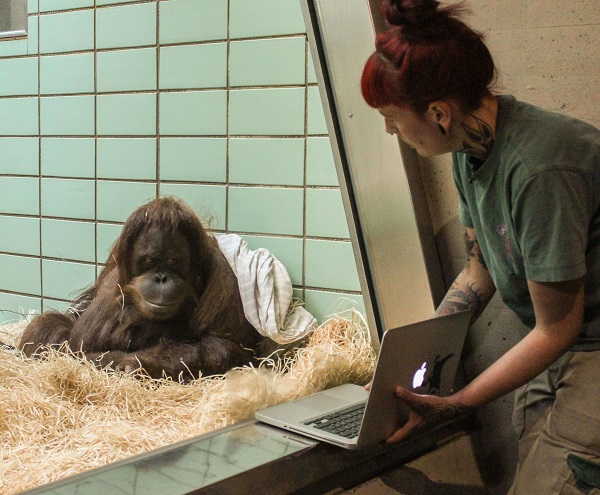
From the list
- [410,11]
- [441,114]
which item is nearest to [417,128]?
[441,114]

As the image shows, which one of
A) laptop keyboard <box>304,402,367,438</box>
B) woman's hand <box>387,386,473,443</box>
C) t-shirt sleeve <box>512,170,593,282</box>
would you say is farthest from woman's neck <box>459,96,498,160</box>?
laptop keyboard <box>304,402,367,438</box>

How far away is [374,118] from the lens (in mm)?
1809

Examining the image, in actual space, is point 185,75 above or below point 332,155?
above

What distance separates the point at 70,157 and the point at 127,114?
16cm

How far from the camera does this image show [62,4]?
163cm

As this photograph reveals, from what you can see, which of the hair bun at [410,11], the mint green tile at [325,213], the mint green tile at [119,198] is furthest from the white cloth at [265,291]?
the hair bun at [410,11]

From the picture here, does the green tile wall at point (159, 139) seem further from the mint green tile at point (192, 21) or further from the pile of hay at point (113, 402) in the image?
the pile of hay at point (113, 402)

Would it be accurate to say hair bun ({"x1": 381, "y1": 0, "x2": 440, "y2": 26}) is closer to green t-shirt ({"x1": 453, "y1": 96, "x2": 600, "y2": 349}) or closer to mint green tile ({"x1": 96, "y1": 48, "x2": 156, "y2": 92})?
green t-shirt ({"x1": 453, "y1": 96, "x2": 600, "y2": 349})

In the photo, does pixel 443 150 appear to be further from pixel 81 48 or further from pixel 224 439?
pixel 81 48

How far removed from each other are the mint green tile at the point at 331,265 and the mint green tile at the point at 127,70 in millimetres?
603

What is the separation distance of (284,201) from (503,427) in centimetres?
80

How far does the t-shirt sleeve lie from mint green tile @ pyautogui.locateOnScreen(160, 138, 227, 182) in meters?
0.89

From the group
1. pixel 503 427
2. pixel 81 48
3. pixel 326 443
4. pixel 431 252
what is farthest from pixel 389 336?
pixel 81 48

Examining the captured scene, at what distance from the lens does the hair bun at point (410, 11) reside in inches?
48.3
